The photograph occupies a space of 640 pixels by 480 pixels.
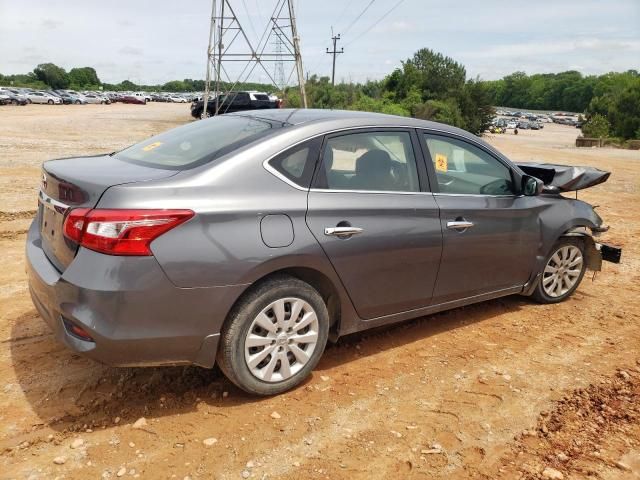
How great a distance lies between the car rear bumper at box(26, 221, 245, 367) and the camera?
8.65 ft

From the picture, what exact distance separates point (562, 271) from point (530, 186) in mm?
1054

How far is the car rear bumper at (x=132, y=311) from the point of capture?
2.64m

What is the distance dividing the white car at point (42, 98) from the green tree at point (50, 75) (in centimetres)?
6238

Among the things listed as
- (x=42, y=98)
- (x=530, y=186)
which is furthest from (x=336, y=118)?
(x=42, y=98)

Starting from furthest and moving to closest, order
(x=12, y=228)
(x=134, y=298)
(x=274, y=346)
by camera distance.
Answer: (x=12, y=228) < (x=274, y=346) < (x=134, y=298)

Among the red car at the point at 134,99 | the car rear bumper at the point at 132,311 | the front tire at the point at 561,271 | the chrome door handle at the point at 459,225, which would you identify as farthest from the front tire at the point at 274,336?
the red car at the point at 134,99

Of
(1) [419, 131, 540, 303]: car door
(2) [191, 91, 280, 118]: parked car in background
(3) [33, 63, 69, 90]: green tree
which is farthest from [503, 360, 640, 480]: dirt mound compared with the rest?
(3) [33, 63, 69, 90]: green tree

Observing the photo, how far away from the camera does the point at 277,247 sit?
2977 millimetres

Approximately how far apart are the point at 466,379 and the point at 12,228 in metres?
5.93

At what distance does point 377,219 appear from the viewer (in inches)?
135

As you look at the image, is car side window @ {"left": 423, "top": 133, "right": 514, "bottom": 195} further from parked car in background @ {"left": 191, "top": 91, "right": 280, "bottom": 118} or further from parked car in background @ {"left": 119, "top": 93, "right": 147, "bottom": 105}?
parked car in background @ {"left": 119, "top": 93, "right": 147, "bottom": 105}

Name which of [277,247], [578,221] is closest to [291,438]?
[277,247]

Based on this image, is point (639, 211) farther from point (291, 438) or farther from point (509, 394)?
point (291, 438)

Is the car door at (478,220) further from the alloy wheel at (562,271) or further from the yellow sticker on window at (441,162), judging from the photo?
the alloy wheel at (562,271)
